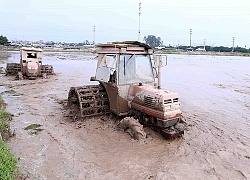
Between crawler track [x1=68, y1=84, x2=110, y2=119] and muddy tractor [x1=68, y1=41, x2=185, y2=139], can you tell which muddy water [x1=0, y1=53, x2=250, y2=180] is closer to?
crawler track [x1=68, y1=84, x2=110, y2=119]

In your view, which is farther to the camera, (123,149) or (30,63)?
(30,63)

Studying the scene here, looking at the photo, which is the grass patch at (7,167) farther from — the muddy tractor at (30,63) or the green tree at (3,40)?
the green tree at (3,40)

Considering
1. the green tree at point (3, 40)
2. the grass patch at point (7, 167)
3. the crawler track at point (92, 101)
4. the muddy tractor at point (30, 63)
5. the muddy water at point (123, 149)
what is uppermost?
the green tree at point (3, 40)

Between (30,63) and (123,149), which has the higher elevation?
(30,63)

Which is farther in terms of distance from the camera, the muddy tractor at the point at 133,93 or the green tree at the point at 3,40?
the green tree at the point at 3,40

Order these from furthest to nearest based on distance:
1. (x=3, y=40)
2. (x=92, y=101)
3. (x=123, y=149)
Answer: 1. (x=3, y=40)
2. (x=92, y=101)
3. (x=123, y=149)

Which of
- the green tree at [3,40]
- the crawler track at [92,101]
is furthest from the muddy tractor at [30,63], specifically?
the green tree at [3,40]

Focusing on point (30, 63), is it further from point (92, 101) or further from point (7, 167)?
point (7, 167)

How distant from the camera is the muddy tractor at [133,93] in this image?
23.7 feet

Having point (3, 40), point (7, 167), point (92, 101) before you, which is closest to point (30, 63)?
point (92, 101)

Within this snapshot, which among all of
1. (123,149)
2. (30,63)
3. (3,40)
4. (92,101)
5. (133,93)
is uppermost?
(3,40)

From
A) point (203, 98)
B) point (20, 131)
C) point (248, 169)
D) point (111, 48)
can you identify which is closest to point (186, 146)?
point (248, 169)

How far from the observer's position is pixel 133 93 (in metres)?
8.09

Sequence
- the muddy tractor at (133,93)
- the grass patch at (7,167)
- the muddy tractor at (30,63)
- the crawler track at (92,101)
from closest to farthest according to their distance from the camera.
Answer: the grass patch at (7,167) < the muddy tractor at (133,93) < the crawler track at (92,101) < the muddy tractor at (30,63)
